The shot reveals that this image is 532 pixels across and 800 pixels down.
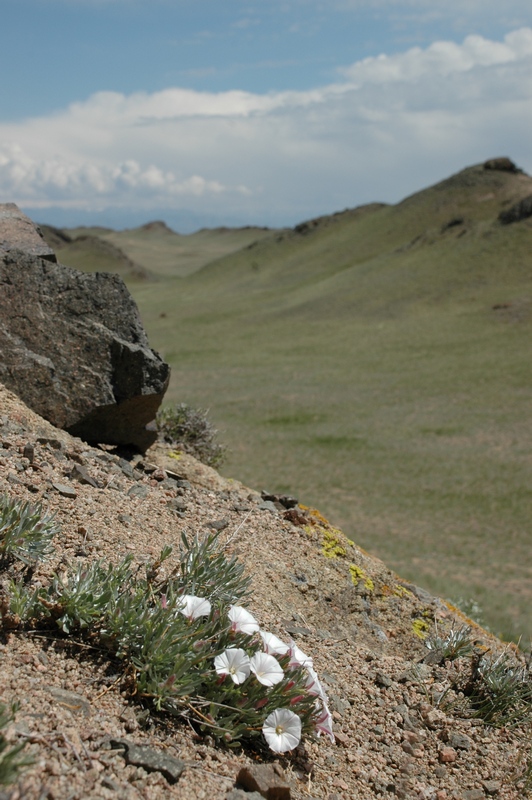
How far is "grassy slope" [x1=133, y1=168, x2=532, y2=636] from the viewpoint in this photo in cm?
1392

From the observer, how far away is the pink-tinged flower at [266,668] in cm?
275

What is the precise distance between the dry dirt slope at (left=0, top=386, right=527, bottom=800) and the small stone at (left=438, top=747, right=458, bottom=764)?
1cm

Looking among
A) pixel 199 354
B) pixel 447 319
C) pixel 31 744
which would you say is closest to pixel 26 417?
pixel 31 744

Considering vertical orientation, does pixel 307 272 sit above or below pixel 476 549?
above

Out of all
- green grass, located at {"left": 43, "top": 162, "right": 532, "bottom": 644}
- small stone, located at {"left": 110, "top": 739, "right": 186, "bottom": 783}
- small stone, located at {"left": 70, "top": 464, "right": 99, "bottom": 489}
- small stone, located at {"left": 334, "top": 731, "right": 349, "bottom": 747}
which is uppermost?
small stone, located at {"left": 70, "top": 464, "right": 99, "bottom": 489}

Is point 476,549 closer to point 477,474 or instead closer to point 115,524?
point 477,474

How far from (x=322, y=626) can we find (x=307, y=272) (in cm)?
6663

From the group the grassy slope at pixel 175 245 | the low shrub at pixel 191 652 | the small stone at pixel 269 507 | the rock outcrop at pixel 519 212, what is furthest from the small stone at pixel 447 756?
the grassy slope at pixel 175 245

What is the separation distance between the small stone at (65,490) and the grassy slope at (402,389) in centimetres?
731

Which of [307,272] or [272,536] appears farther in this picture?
[307,272]

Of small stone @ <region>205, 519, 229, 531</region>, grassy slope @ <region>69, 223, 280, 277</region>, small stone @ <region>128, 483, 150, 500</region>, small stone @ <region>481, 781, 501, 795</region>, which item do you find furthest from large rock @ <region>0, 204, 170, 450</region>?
grassy slope @ <region>69, 223, 280, 277</region>

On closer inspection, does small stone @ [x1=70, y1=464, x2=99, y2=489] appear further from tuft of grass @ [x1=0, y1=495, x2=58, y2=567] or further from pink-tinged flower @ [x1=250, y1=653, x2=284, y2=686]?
pink-tinged flower @ [x1=250, y1=653, x2=284, y2=686]

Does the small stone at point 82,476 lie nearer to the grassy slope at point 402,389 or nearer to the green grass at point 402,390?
the green grass at point 402,390

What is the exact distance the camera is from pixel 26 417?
4852mm
